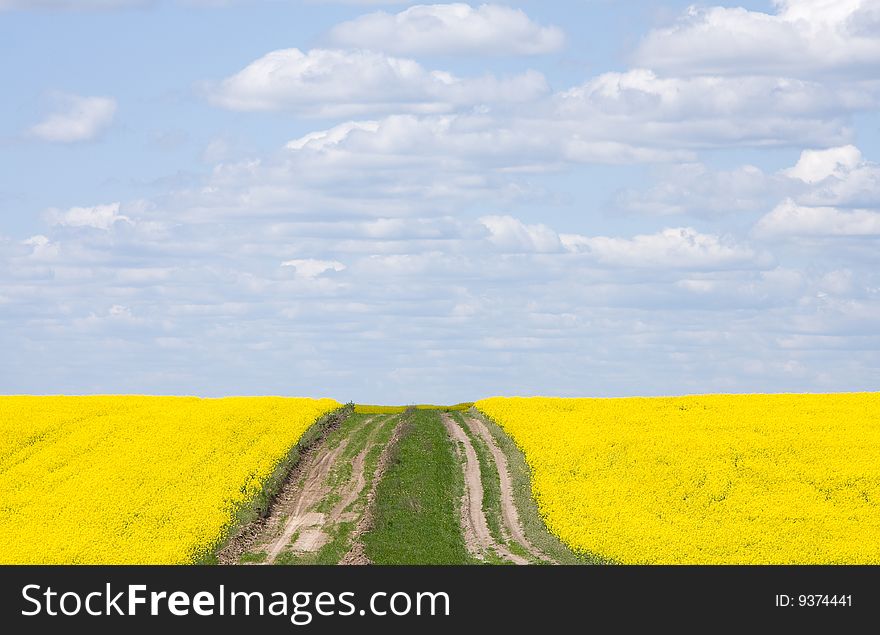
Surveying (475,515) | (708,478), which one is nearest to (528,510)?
(475,515)

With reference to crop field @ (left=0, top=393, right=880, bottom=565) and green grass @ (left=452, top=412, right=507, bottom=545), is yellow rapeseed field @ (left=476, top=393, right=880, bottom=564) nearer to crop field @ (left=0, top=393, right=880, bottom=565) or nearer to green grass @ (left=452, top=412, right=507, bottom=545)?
crop field @ (left=0, top=393, right=880, bottom=565)

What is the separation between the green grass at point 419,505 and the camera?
146 feet

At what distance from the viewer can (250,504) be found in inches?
2004

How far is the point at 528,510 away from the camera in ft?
169

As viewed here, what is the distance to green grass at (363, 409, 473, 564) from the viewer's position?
44.4m

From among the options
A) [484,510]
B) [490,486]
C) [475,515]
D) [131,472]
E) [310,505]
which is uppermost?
[131,472]

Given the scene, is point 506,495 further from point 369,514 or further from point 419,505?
point 369,514

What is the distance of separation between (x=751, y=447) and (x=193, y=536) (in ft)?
104

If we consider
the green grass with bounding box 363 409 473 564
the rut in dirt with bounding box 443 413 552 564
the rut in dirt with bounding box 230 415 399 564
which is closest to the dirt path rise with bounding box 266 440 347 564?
the rut in dirt with bounding box 230 415 399 564

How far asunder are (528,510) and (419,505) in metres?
5.33

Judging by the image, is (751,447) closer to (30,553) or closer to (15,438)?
(30,553)

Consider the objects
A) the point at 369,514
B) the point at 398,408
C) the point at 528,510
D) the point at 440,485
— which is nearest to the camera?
the point at 369,514
